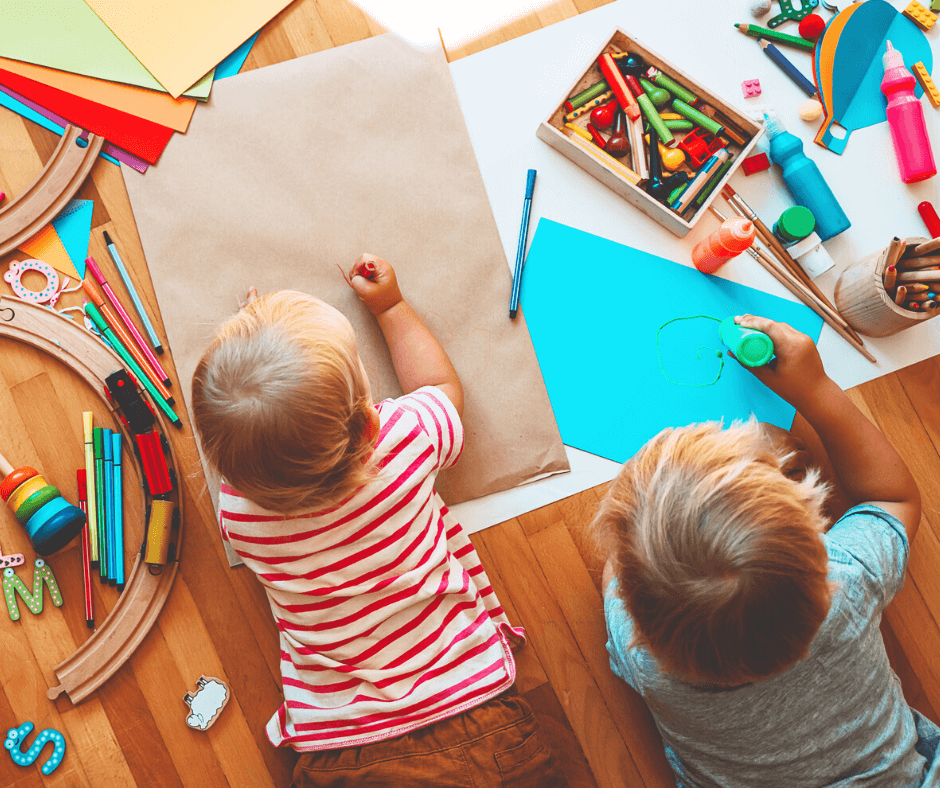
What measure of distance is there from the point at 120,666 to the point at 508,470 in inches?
21.1

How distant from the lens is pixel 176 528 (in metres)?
0.77

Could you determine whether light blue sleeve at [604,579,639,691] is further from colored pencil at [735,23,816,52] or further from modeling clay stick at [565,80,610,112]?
colored pencil at [735,23,816,52]

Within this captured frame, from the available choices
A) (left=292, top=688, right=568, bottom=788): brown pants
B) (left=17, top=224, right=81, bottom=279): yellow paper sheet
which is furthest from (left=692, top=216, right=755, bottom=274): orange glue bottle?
(left=17, top=224, right=81, bottom=279): yellow paper sheet

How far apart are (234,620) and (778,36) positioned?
1.02 metres

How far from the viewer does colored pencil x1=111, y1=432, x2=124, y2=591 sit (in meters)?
0.76

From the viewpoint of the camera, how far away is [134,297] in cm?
78

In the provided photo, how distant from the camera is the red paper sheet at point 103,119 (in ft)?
2.52

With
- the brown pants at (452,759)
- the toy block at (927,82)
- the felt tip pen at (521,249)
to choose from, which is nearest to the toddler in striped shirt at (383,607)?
the brown pants at (452,759)

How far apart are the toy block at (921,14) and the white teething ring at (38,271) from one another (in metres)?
1.14

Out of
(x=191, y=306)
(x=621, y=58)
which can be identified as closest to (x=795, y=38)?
(x=621, y=58)

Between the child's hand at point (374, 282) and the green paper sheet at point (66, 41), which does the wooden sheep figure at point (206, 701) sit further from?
the green paper sheet at point (66, 41)

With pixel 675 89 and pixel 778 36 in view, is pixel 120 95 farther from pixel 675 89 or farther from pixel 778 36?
pixel 778 36

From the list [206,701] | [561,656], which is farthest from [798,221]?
[206,701]

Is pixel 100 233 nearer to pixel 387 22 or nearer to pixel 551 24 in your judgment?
pixel 387 22
